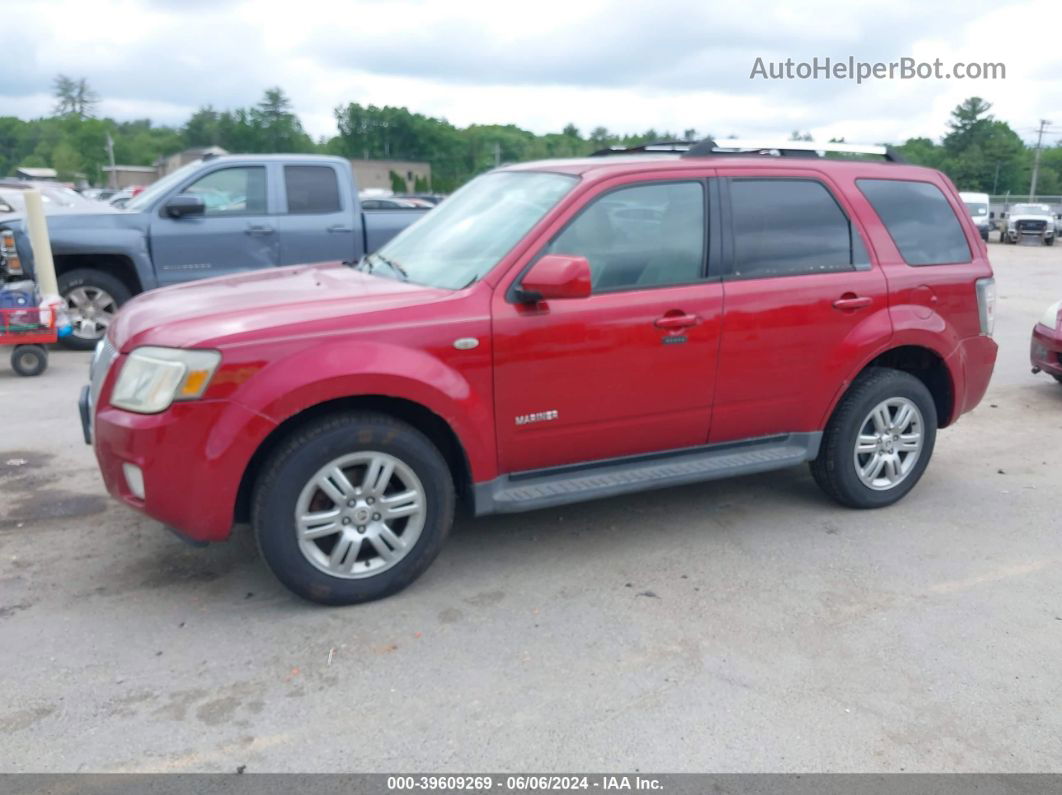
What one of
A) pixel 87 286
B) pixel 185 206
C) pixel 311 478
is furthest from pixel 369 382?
pixel 87 286

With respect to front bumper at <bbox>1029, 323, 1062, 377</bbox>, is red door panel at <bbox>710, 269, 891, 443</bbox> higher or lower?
higher

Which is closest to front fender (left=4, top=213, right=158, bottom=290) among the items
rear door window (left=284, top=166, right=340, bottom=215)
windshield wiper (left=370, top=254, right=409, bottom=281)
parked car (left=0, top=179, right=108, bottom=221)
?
parked car (left=0, top=179, right=108, bottom=221)

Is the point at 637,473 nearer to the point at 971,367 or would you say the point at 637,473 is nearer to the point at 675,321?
the point at 675,321

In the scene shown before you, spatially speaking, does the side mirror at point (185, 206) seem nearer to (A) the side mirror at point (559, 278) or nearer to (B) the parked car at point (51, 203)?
(B) the parked car at point (51, 203)

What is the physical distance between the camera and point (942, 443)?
21.6 feet

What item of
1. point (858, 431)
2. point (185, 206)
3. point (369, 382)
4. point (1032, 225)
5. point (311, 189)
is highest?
point (311, 189)

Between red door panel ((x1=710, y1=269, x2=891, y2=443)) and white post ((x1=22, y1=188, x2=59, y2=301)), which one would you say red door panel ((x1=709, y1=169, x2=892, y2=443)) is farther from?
white post ((x1=22, y1=188, x2=59, y2=301))

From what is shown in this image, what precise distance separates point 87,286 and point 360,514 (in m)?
6.68

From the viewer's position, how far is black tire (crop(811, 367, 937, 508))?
4.92 meters

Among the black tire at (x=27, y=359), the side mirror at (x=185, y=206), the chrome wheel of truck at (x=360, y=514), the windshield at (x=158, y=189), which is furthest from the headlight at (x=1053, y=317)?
the black tire at (x=27, y=359)

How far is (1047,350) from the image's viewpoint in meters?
7.83

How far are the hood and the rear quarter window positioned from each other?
252 cm

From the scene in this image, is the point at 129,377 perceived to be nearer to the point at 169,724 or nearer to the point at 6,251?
the point at 169,724

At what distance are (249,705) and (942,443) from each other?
5.17 metres
